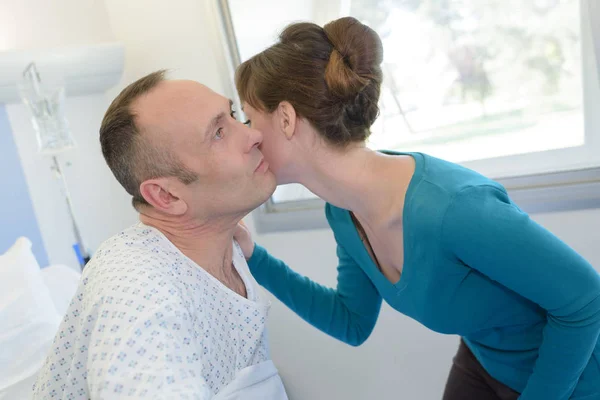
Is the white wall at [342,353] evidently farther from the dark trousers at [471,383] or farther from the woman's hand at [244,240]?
the woman's hand at [244,240]

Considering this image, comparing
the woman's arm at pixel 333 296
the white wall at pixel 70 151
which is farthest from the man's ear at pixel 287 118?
the white wall at pixel 70 151

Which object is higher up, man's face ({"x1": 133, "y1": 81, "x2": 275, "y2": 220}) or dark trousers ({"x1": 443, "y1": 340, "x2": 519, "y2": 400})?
man's face ({"x1": 133, "y1": 81, "x2": 275, "y2": 220})

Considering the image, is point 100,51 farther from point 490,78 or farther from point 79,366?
point 79,366

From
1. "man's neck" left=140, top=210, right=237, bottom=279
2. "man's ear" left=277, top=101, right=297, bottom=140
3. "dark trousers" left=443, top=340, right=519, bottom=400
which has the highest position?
"man's ear" left=277, top=101, right=297, bottom=140

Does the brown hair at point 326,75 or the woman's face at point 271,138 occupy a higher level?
the brown hair at point 326,75

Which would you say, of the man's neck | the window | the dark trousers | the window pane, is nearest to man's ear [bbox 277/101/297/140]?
the man's neck

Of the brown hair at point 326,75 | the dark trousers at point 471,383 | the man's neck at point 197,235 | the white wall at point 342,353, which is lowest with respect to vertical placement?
the white wall at point 342,353

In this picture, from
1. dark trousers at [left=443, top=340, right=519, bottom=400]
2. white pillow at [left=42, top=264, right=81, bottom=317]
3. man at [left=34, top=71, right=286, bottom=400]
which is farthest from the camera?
white pillow at [left=42, top=264, right=81, bottom=317]

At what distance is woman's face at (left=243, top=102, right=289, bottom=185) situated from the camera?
1.29 meters

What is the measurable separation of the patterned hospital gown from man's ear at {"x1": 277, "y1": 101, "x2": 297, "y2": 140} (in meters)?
0.29

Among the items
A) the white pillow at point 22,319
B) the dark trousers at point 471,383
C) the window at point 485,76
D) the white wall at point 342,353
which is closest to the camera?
the dark trousers at point 471,383

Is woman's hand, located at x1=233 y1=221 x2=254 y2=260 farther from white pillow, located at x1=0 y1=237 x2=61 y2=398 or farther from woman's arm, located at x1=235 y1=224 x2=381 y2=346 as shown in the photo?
white pillow, located at x1=0 y1=237 x2=61 y2=398

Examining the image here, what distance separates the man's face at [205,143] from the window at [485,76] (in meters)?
0.57

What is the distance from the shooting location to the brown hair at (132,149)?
1.14 meters
